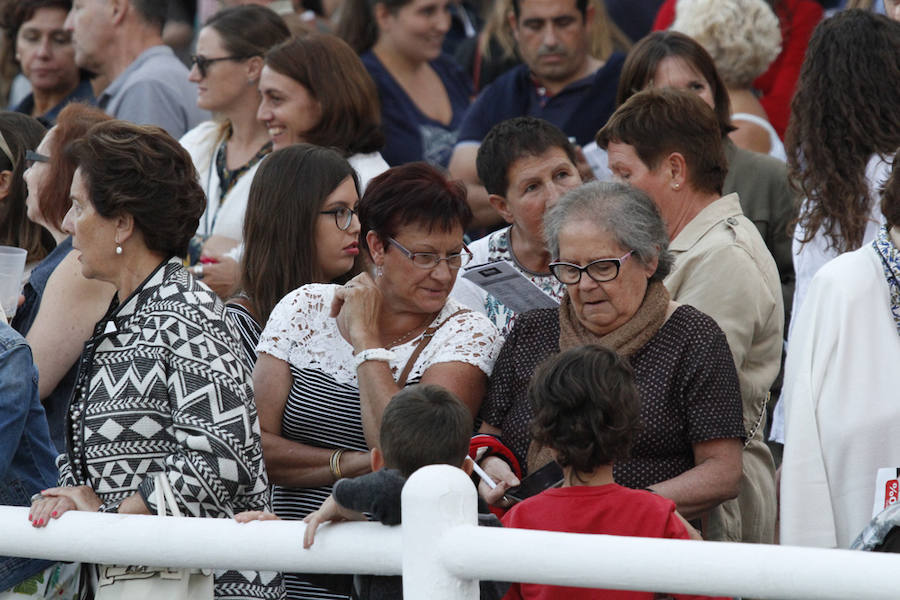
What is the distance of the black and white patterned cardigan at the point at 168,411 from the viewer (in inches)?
122

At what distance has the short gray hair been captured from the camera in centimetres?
349

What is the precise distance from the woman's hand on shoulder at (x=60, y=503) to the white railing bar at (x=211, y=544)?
0.03 metres

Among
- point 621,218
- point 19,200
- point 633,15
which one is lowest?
point 19,200

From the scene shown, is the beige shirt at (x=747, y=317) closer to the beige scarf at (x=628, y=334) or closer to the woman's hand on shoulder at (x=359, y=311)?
the beige scarf at (x=628, y=334)

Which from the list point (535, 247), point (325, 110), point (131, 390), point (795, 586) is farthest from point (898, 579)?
point (325, 110)

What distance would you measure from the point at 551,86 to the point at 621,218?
2.72 metres

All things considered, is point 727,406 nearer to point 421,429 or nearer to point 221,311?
point 421,429

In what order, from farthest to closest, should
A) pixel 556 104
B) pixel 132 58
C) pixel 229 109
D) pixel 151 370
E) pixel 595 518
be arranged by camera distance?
pixel 132 58 → pixel 556 104 → pixel 229 109 → pixel 151 370 → pixel 595 518

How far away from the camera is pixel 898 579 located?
2.12m

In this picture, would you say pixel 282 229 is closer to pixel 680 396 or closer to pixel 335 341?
pixel 335 341

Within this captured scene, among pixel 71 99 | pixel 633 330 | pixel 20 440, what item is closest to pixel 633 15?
pixel 71 99

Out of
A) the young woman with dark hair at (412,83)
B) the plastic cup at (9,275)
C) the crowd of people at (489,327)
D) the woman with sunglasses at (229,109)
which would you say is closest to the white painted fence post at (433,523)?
the crowd of people at (489,327)

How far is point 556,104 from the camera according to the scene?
6.10 metres

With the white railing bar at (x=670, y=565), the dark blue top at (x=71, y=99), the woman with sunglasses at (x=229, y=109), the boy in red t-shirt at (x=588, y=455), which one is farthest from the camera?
the dark blue top at (x=71, y=99)
